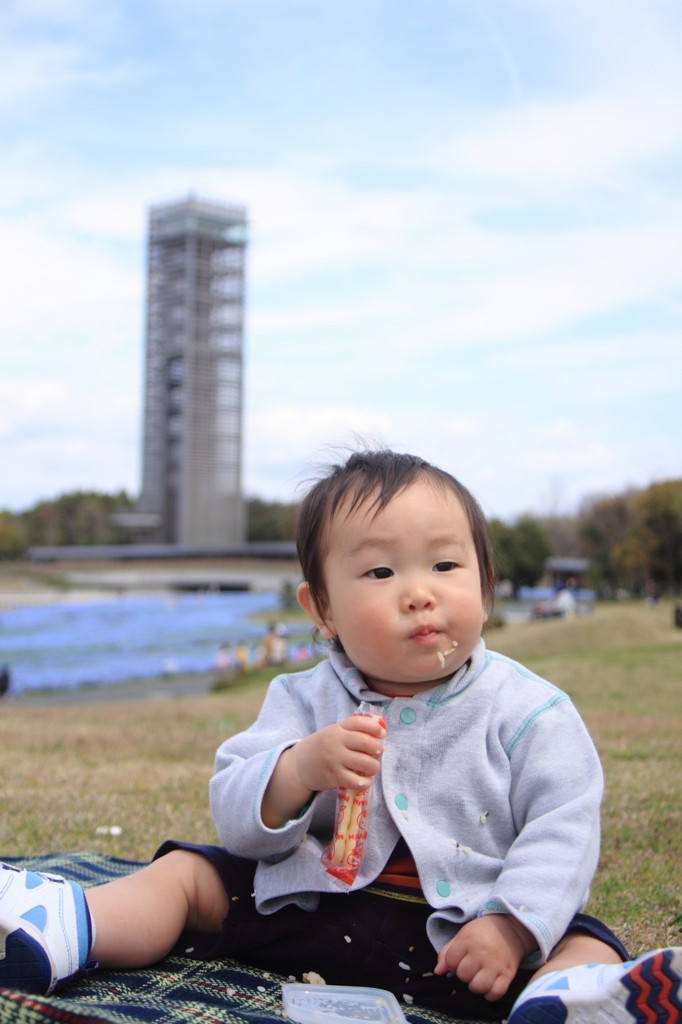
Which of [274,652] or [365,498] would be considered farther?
[274,652]

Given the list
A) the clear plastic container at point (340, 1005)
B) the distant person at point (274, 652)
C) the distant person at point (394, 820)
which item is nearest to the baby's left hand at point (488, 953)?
the distant person at point (394, 820)

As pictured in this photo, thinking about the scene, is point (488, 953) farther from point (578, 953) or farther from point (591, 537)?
point (591, 537)

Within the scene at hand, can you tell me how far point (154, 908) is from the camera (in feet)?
6.53

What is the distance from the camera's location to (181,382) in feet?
245

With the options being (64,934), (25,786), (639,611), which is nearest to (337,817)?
(64,934)

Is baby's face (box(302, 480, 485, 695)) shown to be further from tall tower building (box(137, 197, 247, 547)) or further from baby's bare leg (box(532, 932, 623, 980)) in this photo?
tall tower building (box(137, 197, 247, 547))

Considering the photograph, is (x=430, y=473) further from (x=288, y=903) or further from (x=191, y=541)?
(x=191, y=541)

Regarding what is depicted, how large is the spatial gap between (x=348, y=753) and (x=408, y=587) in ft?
1.14

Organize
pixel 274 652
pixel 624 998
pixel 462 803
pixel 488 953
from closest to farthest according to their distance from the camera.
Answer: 1. pixel 624 998
2. pixel 488 953
3. pixel 462 803
4. pixel 274 652

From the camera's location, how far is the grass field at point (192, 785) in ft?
9.18

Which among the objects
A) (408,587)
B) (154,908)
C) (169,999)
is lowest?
(169,999)

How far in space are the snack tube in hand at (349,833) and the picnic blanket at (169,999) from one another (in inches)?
10.3

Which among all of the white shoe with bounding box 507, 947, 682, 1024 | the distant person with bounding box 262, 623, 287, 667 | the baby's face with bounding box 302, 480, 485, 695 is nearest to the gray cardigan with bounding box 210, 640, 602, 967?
the baby's face with bounding box 302, 480, 485, 695

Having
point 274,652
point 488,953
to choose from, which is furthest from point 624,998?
point 274,652
